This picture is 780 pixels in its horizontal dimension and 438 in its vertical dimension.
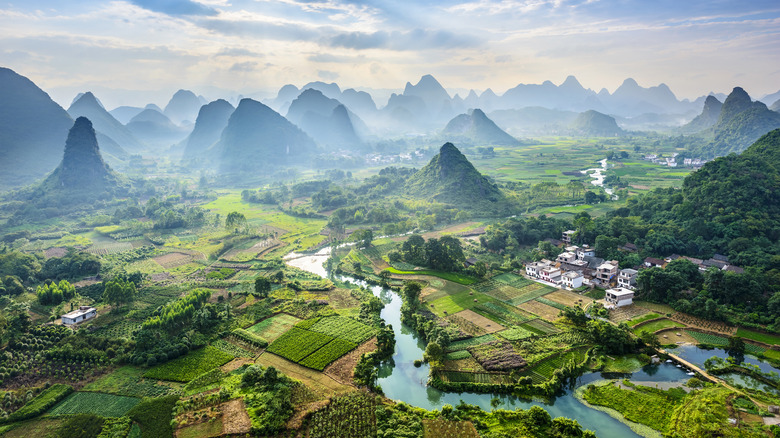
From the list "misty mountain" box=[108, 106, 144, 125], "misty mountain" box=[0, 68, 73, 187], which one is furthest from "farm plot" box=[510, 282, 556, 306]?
"misty mountain" box=[108, 106, 144, 125]

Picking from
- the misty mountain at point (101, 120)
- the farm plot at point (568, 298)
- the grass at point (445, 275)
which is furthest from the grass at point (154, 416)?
the misty mountain at point (101, 120)

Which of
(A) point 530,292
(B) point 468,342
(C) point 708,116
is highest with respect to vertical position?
(C) point 708,116

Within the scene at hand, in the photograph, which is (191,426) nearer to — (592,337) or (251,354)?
(251,354)

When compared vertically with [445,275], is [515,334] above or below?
below

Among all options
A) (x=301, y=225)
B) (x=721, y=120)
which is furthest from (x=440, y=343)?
(x=721, y=120)

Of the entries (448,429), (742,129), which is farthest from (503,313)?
(742,129)

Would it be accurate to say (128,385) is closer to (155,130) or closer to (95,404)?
(95,404)
